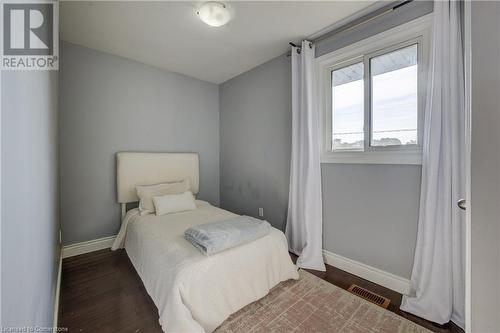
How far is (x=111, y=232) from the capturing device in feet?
9.30

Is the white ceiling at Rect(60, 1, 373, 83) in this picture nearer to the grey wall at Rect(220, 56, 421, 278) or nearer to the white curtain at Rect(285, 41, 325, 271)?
the white curtain at Rect(285, 41, 325, 271)

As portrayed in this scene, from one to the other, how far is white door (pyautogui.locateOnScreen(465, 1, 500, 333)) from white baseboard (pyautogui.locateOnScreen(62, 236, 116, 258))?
3.42 m

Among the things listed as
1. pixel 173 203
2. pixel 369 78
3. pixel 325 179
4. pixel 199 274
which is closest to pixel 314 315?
pixel 199 274

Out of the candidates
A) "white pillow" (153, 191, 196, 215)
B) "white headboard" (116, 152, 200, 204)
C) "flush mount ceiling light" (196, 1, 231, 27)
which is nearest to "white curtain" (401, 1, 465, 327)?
"flush mount ceiling light" (196, 1, 231, 27)

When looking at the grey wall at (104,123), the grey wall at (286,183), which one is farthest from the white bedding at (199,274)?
the grey wall at (104,123)

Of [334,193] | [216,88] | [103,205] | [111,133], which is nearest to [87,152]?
[111,133]

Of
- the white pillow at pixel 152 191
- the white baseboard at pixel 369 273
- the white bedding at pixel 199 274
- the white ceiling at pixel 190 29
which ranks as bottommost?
the white baseboard at pixel 369 273

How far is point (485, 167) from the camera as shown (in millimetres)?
475

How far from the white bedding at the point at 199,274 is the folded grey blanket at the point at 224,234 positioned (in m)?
0.04

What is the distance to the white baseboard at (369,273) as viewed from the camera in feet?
6.16

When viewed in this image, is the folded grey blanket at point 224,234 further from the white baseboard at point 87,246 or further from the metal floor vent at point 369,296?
the white baseboard at point 87,246

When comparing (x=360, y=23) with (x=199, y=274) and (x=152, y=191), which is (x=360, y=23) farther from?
(x=152, y=191)

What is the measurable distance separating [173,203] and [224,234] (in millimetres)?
1242

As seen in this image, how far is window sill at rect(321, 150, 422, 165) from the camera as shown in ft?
5.88
